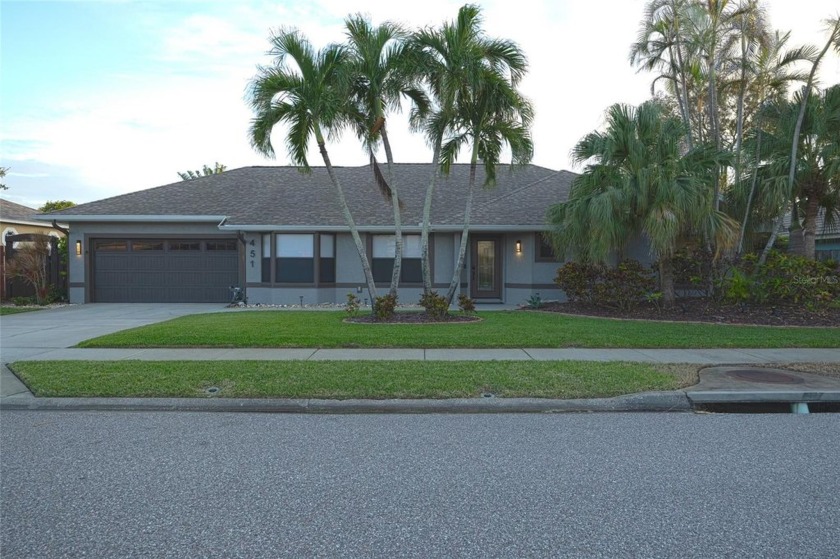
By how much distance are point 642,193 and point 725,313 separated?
3557mm

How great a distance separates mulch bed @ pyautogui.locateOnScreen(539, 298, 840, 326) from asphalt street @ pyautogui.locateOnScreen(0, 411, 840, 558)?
7353 millimetres

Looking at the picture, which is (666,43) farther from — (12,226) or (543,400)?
(12,226)

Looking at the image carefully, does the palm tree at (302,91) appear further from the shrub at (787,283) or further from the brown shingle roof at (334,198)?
the shrub at (787,283)

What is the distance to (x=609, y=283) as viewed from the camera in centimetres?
1448

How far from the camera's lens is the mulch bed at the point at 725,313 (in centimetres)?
1254

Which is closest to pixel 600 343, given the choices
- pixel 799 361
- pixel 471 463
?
pixel 799 361

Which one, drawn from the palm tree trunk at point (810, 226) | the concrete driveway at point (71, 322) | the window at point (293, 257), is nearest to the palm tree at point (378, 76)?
the window at point (293, 257)

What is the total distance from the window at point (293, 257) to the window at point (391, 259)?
2072 millimetres

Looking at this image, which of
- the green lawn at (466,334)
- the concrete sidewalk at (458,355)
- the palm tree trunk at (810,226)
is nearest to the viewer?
the concrete sidewalk at (458,355)

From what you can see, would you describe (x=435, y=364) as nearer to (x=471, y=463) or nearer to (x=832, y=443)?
(x=471, y=463)

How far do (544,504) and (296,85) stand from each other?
33.9 ft

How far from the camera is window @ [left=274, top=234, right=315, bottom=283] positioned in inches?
703

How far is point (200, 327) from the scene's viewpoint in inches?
464

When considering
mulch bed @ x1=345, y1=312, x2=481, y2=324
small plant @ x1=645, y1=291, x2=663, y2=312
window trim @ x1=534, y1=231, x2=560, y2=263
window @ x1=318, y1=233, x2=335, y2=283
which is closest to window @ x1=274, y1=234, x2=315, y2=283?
window @ x1=318, y1=233, x2=335, y2=283
